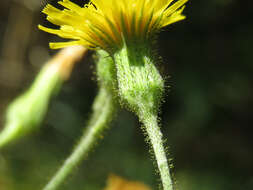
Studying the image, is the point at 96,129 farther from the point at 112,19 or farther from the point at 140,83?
the point at 112,19

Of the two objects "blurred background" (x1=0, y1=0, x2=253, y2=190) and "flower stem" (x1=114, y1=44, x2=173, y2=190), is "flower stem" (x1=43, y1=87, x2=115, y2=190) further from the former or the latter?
"blurred background" (x1=0, y1=0, x2=253, y2=190)

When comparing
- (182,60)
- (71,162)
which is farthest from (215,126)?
(71,162)

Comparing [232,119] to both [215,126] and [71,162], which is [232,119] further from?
[71,162]

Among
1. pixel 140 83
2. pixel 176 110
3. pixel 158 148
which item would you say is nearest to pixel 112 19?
pixel 140 83

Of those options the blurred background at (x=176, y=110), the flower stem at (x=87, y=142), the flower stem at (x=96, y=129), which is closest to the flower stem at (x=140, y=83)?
the flower stem at (x=96, y=129)

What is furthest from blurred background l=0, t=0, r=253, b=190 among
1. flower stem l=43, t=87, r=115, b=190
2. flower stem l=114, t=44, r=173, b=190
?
flower stem l=114, t=44, r=173, b=190

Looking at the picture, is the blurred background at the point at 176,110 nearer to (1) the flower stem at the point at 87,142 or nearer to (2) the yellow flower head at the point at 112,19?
(1) the flower stem at the point at 87,142
